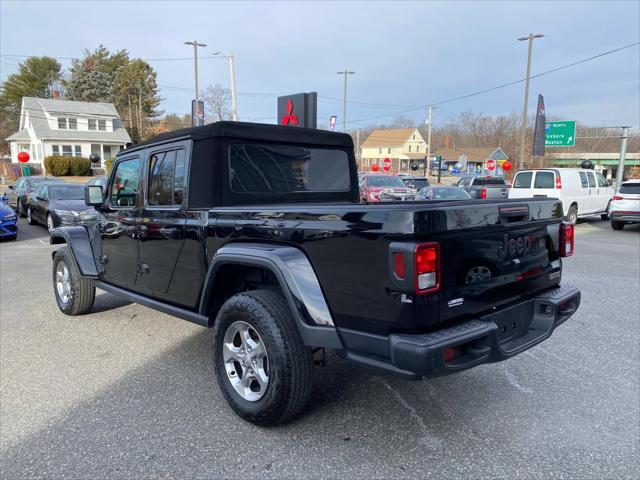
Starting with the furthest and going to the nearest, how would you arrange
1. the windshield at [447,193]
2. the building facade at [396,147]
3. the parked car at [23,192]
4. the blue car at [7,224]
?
the building facade at [396,147]
the windshield at [447,193]
the parked car at [23,192]
the blue car at [7,224]

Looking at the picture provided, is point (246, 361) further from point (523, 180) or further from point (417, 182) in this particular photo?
point (417, 182)

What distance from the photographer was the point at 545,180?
15016 millimetres

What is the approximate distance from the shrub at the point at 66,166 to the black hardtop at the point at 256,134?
39.0 metres

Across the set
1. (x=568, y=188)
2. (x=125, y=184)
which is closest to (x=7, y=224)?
(x=125, y=184)

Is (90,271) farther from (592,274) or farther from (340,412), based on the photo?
(592,274)

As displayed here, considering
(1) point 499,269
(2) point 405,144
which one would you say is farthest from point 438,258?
(2) point 405,144

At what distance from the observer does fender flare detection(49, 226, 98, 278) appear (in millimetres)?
5031

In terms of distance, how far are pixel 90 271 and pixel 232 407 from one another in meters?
2.75

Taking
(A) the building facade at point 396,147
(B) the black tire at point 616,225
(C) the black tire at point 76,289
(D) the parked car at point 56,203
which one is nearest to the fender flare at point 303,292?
(C) the black tire at point 76,289

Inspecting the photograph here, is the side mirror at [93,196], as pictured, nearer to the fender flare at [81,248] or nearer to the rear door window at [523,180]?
the fender flare at [81,248]

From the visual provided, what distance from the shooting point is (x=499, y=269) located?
2.88m

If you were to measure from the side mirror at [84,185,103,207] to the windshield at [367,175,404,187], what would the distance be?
52.2 ft

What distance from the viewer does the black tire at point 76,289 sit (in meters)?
5.25

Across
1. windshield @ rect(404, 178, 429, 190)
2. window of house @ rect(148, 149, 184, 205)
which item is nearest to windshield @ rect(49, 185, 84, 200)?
window of house @ rect(148, 149, 184, 205)
